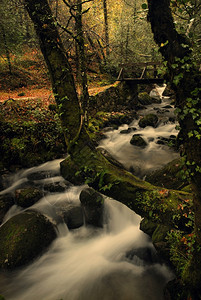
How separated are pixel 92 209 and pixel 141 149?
5.81 metres

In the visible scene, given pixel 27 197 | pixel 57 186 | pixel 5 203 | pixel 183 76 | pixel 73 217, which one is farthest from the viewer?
pixel 57 186

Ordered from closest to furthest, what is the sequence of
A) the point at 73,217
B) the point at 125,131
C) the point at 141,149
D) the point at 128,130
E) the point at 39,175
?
the point at 73,217, the point at 39,175, the point at 141,149, the point at 125,131, the point at 128,130

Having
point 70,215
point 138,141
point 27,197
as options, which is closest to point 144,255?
point 70,215

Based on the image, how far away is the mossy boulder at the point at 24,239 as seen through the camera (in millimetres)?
4844

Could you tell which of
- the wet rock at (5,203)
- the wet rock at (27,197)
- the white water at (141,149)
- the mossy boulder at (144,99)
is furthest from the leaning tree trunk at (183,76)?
the mossy boulder at (144,99)

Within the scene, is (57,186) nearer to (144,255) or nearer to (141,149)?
(144,255)

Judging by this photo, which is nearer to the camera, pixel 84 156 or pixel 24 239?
pixel 84 156

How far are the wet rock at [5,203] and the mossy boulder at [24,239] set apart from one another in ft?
3.11

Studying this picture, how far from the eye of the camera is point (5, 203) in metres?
6.45

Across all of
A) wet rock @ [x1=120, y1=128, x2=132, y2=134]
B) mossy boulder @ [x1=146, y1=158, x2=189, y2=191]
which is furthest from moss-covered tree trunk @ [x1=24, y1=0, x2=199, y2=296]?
wet rock @ [x1=120, y1=128, x2=132, y2=134]

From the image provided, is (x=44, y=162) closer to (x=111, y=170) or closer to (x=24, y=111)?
(x=24, y=111)

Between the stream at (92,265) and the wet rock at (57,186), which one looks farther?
the wet rock at (57,186)

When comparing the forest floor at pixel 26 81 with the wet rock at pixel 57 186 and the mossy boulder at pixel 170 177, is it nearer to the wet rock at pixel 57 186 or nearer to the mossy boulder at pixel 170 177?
the wet rock at pixel 57 186

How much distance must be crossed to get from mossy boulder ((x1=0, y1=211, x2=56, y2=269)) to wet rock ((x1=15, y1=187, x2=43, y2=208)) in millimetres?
773
